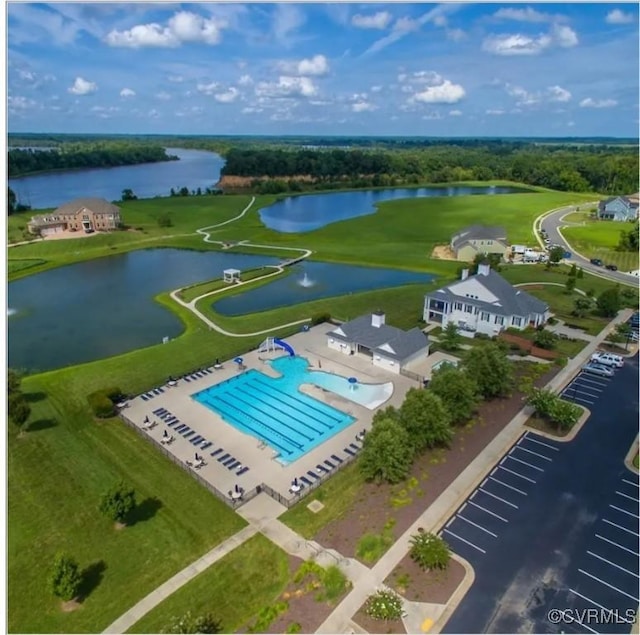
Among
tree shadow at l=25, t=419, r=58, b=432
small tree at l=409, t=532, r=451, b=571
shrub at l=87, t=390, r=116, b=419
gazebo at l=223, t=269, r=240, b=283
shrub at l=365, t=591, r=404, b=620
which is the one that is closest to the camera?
shrub at l=365, t=591, r=404, b=620

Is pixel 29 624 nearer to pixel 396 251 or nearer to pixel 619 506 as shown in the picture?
pixel 619 506

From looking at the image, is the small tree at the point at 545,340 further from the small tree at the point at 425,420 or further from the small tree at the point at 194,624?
the small tree at the point at 194,624

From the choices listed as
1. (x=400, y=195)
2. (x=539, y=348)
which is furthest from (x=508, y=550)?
(x=400, y=195)

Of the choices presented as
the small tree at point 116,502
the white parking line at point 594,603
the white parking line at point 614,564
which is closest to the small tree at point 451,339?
the white parking line at point 614,564

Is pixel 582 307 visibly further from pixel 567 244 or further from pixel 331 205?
pixel 331 205

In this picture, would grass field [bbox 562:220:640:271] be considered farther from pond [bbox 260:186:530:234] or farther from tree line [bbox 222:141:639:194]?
tree line [bbox 222:141:639:194]

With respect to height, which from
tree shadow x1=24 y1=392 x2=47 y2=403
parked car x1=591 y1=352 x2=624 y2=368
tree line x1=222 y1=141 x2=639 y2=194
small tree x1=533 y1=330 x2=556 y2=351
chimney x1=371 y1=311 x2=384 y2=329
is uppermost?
tree line x1=222 y1=141 x2=639 y2=194

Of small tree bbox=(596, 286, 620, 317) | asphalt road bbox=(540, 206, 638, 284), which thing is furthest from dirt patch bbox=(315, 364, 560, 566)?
asphalt road bbox=(540, 206, 638, 284)

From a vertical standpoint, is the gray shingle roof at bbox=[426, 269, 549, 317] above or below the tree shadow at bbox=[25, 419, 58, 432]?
above

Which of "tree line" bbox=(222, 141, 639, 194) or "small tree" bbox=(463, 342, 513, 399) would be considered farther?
"tree line" bbox=(222, 141, 639, 194)
